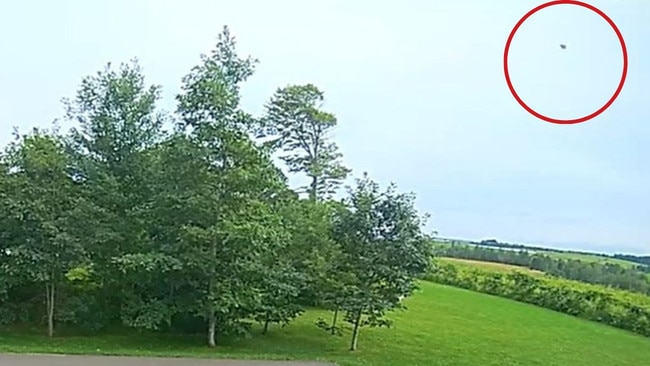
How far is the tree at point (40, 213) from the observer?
33.3 ft

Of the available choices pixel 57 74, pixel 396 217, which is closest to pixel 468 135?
pixel 396 217

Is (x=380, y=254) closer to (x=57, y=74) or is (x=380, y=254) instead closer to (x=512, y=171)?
(x=512, y=171)

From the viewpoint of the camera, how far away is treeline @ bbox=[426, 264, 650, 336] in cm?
1617

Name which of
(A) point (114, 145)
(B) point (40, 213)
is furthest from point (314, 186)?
(B) point (40, 213)

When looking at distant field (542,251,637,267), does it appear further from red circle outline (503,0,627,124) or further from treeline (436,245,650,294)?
red circle outline (503,0,627,124)

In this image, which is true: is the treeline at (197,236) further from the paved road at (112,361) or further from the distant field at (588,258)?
the distant field at (588,258)

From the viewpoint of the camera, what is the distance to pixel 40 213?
33.4 ft

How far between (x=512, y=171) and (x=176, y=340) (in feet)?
21.1

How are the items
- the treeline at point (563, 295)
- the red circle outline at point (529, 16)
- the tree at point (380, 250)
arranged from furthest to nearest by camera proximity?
the treeline at point (563, 295)
the tree at point (380, 250)
the red circle outline at point (529, 16)

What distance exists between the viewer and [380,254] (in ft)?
32.4

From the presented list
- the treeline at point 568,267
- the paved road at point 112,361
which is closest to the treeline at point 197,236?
the paved road at point 112,361

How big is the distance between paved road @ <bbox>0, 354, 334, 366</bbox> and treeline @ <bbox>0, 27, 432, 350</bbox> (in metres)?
1.30

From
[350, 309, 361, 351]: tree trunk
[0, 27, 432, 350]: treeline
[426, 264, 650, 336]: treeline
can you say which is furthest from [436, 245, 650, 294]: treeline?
[0, 27, 432, 350]: treeline

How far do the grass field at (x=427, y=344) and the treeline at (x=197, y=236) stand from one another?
0.41 m
